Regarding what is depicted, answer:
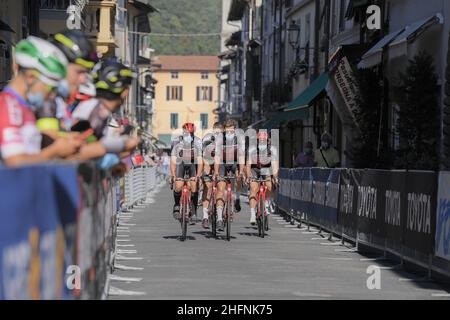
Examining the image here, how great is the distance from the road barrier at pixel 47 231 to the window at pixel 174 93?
149791 mm

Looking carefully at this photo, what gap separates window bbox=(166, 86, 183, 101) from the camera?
518 ft

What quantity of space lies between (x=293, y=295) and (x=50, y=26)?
93.1 ft

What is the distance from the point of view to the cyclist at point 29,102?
7.43 metres

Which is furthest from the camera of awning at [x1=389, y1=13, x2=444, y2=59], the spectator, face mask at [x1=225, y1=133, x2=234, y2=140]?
the spectator

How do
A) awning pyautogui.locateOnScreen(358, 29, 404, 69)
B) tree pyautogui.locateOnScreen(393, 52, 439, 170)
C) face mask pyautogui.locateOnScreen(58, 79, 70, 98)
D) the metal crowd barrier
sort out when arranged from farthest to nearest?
the metal crowd barrier → awning pyautogui.locateOnScreen(358, 29, 404, 69) → tree pyautogui.locateOnScreen(393, 52, 439, 170) → face mask pyautogui.locateOnScreen(58, 79, 70, 98)

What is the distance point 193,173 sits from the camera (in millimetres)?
20844

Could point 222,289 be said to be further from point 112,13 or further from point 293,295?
point 112,13

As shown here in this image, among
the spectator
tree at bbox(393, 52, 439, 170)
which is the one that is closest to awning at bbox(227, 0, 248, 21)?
the spectator

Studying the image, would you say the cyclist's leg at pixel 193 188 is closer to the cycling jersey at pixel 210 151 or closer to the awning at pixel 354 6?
the cycling jersey at pixel 210 151

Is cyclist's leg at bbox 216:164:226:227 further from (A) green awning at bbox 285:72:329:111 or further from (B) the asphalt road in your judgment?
(A) green awning at bbox 285:72:329:111

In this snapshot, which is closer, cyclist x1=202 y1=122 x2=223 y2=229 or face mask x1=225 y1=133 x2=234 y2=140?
face mask x1=225 y1=133 x2=234 y2=140

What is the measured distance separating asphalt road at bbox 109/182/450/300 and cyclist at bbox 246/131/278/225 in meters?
0.75
